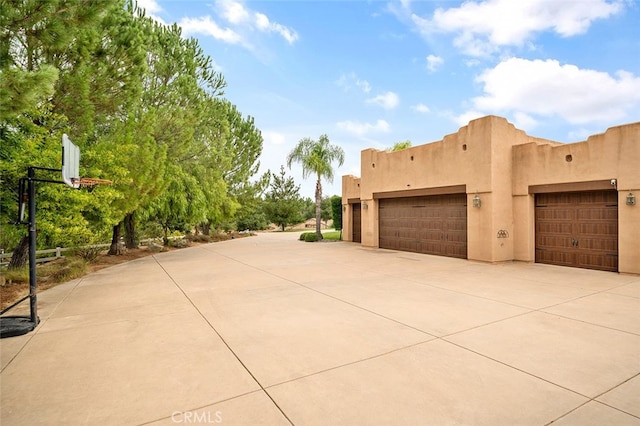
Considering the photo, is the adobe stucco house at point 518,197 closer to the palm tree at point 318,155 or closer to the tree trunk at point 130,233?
the palm tree at point 318,155

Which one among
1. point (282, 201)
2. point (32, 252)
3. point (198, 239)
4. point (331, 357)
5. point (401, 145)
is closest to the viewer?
point (331, 357)

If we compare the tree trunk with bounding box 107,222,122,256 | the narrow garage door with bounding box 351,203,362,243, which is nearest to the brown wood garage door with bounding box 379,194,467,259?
the narrow garage door with bounding box 351,203,362,243

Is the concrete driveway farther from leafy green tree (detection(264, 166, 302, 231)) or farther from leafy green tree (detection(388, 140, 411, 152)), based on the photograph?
leafy green tree (detection(264, 166, 302, 231))

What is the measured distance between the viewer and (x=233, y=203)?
24406 millimetres

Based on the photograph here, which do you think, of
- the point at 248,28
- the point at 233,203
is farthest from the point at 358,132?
the point at 248,28

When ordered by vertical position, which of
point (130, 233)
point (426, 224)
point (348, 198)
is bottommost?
point (130, 233)

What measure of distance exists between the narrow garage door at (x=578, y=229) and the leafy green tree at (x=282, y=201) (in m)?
27.6

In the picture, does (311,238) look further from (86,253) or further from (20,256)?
(20,256)

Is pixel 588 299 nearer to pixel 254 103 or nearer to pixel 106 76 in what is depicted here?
pixel 106 76

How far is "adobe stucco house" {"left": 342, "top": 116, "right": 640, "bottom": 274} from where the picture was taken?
945cm

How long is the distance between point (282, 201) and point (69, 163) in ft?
104

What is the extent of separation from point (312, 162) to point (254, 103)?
10.1 m

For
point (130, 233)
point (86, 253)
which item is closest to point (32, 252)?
point (86, 253)

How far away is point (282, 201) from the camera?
3694 centimetres
